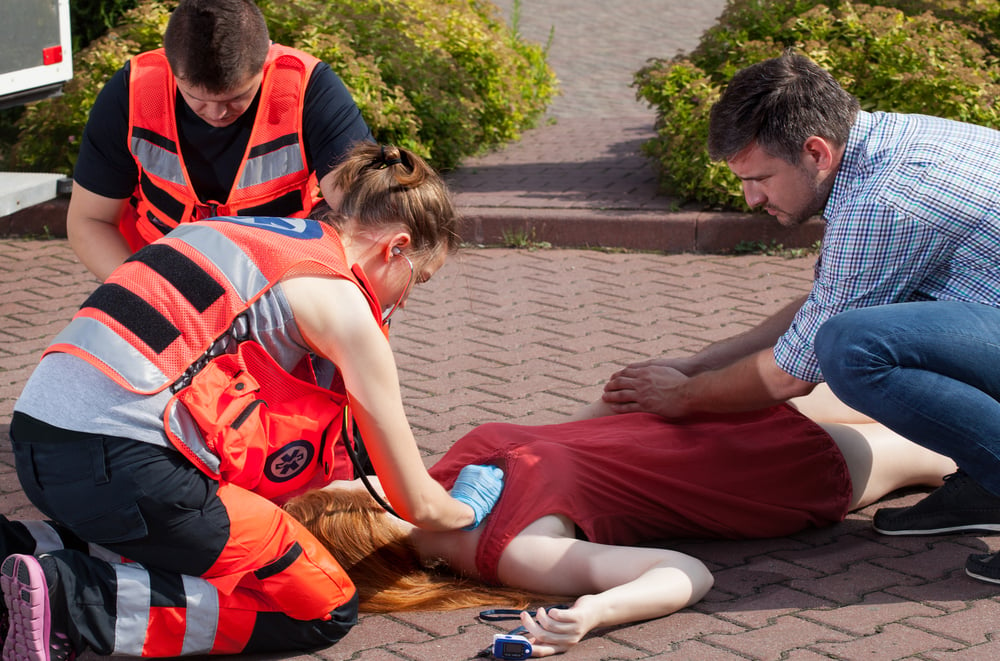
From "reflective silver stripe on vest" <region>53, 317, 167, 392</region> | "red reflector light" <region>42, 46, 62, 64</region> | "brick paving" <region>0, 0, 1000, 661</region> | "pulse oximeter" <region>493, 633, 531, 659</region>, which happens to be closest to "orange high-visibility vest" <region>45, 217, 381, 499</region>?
"reflective silver stripe on vest" <region>53, 317, 167, 392</region>

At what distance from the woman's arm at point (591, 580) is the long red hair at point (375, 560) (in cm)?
8

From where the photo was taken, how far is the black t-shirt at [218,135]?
3531 mm

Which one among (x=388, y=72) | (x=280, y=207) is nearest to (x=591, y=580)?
(x=280, y=207)

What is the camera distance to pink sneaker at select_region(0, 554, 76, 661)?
2.45 m

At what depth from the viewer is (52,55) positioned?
5762 mm

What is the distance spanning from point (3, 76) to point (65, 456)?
3.47 meters

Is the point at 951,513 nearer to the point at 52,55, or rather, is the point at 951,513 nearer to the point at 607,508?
the point at 607,508

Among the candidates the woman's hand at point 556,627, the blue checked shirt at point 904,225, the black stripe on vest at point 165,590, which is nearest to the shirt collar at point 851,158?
the blue checked shirt at point 904,225

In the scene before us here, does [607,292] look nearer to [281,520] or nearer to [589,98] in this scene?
[281,520]

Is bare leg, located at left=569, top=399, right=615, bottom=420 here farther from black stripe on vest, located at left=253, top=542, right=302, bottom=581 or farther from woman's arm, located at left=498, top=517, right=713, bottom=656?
black stripe on vest, located at left=253, top=542, right=302, bottom=581

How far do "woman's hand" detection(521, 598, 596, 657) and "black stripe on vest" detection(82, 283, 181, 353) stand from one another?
966 millimetres

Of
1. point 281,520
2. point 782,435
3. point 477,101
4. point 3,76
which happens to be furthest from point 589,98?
point 281,520

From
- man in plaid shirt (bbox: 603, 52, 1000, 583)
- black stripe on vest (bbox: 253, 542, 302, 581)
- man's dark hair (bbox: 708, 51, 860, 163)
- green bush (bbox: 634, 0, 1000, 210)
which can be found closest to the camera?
black stripe on vest (bbox: 253, 542, 302, 581)

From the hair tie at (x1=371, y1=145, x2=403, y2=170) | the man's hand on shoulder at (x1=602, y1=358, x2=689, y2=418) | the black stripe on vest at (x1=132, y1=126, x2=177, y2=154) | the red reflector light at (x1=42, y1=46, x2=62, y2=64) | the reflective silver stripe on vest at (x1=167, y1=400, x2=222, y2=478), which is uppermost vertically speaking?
the hair tie at (x1=371, y1=145, x2=403, y2=170)
